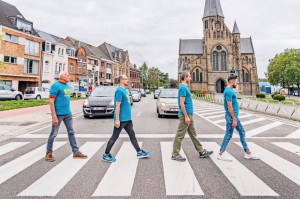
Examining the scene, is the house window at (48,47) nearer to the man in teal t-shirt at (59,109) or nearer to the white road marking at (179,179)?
the man in teal t-shirt at (59,109)

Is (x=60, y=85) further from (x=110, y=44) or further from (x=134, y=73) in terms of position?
(x=134, y=73)

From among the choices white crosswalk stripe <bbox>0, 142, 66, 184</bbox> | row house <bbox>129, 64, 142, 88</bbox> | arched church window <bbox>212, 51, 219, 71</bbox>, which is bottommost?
white crosswalk stripe <bbox>0, 142, 66, 184</bbox>

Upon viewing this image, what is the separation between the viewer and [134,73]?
243 ft

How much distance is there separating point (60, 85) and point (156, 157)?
2623mm

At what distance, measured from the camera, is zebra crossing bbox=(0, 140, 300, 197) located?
3.01 meters

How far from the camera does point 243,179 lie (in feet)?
11.2

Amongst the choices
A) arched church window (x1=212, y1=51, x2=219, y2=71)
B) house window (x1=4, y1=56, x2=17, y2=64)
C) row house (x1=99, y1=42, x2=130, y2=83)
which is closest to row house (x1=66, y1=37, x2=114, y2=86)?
row house (x1=99, y1=42, x2=130, y2=83)

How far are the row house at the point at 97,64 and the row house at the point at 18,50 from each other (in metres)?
13.2

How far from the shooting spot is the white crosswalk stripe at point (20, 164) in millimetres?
3621

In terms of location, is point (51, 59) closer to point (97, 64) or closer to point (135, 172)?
point (97, 64)

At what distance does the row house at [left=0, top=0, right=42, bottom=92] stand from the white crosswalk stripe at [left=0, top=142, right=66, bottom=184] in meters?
26.3

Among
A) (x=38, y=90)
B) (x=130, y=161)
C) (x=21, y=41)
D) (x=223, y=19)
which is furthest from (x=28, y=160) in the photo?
(x=223, y=19)

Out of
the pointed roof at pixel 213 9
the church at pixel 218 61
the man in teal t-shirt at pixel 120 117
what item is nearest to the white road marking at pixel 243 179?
the man in teal t-shirt at pixel 120 117

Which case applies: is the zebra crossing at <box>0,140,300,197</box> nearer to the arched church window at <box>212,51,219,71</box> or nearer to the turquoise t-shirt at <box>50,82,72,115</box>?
the turquoise t-shirt at <box>50,82,72,115</box>
